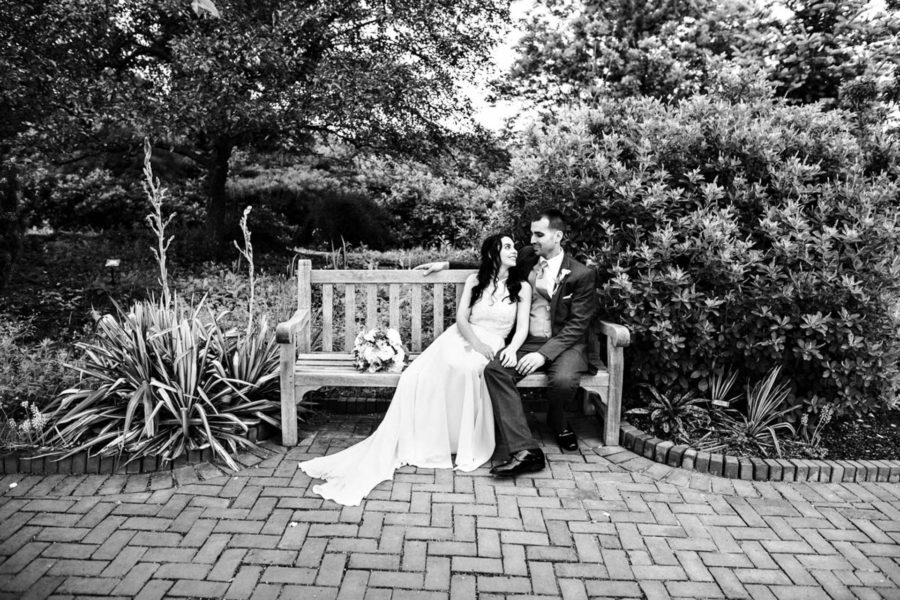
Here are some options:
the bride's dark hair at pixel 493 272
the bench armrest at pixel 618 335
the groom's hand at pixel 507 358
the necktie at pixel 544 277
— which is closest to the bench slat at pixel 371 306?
the bride's dark hair at pixel 493 272

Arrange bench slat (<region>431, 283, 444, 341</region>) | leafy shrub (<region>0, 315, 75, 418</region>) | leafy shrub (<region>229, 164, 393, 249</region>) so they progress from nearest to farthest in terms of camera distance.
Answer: leafy shrub (<region>0, 315, 75, 418</region>) → bench slat (<region>431, 283, 444, 341</region>) → leafy shrub (<region>229, 164, 393, 249</region>)

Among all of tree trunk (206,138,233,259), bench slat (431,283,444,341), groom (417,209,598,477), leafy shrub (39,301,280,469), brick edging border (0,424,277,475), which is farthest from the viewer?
tree trunk (206,138,233,259)

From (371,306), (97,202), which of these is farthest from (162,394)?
(97,202)

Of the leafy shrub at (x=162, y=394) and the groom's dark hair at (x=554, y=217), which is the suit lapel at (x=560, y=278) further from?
the leafy shrub at (x=162, y=394)

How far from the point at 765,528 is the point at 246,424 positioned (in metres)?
3.29

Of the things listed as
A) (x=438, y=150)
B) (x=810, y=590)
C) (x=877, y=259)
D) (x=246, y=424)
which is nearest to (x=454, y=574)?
(x=810, y=590)

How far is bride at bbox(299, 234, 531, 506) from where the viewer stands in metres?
4.16

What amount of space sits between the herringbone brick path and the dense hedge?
0.91 metres

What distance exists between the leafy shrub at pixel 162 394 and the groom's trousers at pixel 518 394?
5.27 ft

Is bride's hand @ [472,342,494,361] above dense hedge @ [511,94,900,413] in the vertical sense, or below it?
below

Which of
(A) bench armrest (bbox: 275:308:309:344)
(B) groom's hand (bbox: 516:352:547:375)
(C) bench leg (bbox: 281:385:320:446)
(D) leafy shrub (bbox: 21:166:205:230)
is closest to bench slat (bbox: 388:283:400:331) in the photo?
(A) bench armrest (bbox: 275:308:309:344)

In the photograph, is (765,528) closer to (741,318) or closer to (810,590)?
(810,590)

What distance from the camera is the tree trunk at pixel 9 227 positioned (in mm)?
6656

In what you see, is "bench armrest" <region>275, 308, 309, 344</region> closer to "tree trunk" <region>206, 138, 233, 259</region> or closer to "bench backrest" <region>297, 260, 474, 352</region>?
"bench backrest" <region>297, 260, 474, 352</region>
